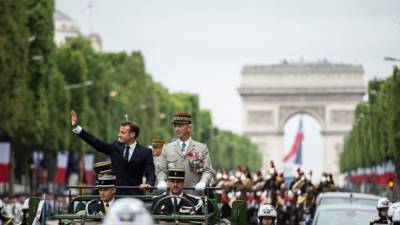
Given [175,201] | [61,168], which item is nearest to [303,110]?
[61,168]

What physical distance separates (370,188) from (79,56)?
27757 mm

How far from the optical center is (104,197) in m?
13.0

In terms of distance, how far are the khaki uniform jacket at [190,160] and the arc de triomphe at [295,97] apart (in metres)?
123

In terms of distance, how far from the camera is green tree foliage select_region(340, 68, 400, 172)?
226ft

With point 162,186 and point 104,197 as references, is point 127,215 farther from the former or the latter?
point 162,186

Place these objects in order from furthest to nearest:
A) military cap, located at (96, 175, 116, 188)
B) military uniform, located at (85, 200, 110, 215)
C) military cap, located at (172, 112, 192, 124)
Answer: military cap, located at (172, 112, 192, 124) → military cap, located at (96, 175, 116, 188) → military uniform, located at (85, 200, 110, 215)

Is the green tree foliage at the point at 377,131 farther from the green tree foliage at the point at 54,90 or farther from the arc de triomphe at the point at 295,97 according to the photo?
the green tree foliage at the point at 54,90

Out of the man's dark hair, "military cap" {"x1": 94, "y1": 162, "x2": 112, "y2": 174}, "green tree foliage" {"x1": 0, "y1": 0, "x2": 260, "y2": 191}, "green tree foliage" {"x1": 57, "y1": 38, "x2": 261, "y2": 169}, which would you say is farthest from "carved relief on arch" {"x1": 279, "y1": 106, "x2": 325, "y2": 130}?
"military cap" {"x1": 94, "y1": 162, "x2": 112, "y2": 174}

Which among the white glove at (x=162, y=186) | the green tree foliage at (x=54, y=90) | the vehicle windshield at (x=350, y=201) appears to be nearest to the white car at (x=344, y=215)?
the vehicle windshield at (x=350, y=201)

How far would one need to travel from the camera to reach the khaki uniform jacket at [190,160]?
15.1 meters

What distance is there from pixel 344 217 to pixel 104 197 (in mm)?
6810

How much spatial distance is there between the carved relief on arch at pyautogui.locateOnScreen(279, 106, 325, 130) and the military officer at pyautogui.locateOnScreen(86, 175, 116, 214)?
427ft

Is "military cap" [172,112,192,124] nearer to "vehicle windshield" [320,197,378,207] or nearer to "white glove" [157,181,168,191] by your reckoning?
"white glove" [157,181,168,191]

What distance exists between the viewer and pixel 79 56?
72312 millimetres
